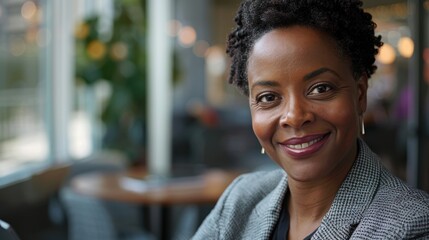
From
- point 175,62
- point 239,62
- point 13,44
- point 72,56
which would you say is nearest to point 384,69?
point 175,62

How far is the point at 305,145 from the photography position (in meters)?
1.10

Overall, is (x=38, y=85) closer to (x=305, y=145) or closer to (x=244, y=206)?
(x=244, y=206)

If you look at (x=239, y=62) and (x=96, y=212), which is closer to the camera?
(x=239, y=62)

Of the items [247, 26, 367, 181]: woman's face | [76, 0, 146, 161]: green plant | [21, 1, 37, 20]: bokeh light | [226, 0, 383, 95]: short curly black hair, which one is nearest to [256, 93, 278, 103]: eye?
[247, 26, 367, 181]: woman's face

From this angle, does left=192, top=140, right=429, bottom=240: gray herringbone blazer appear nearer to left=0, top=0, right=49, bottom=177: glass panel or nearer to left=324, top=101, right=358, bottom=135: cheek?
left=324, top=101, right=358, bottom=135: cheek

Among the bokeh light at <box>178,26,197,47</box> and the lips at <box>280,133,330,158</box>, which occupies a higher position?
the bokeh light at <box>178,26,197,47</box>

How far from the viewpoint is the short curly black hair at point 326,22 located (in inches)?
42.9

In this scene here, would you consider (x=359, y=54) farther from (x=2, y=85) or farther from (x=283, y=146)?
(x=2, y=85)

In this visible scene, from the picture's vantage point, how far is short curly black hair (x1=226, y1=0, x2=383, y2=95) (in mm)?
1089

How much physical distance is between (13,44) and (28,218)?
7.97 feet

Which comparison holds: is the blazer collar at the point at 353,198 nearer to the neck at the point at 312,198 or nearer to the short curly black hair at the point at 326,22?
the neck at the point at 312,198

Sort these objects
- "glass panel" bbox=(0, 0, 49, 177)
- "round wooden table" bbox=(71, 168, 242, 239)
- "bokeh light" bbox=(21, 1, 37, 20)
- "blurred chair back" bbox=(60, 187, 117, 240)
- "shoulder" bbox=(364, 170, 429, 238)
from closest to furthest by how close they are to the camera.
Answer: "shoulder" bbox=(364, 170, 429, 238), "round wooden table" bbox=(71, 168, 242, 239), "blurred chair back" bbox=(60, 187, 117, 240), "glass panel" bbox=(0, 0, 49, 177), "bokeh light" bbox=(21, 1, 37, 20)

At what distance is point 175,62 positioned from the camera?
5875 millimetres

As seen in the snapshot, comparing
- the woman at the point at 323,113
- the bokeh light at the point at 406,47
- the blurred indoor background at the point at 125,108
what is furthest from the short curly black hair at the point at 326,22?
the bokeh light at the point at 406,47
